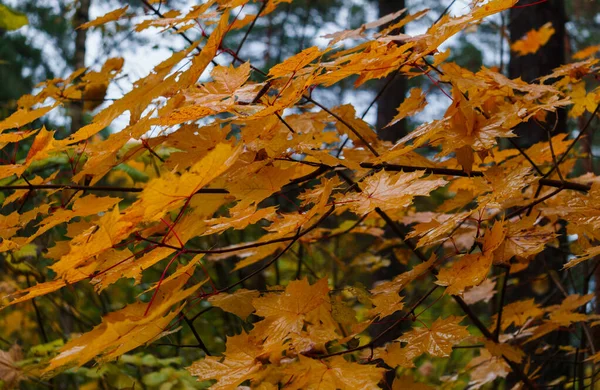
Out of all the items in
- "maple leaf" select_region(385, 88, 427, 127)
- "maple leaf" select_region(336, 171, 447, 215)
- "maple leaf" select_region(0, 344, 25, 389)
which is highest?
"maple leaf" select_region(385, 88, 427, 127)

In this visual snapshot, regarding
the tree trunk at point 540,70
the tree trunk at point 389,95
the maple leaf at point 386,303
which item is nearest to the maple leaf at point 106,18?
the maple leaf at point 386,303

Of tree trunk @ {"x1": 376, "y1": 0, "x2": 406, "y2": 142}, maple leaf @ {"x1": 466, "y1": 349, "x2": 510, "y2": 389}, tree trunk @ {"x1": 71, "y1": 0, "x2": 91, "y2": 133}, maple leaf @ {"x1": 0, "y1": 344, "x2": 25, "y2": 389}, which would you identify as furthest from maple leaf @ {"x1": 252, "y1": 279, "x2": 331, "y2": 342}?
tree trunk @ {"x1": 71, "y1": 0, "x2": 91, "y2": 133}

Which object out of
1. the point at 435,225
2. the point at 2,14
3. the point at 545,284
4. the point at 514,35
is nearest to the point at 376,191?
the point at 435,225

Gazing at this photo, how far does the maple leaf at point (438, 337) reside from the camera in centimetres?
103

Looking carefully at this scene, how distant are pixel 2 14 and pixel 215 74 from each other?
1321 millimetres

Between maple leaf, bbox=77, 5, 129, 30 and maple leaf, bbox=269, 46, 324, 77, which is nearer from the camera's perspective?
maple leaf, bbox=269, 46, 324, 77

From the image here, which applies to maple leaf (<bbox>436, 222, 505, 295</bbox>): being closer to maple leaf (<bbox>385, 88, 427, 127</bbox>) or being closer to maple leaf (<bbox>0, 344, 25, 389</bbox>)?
maple leaf (<bbox>385, 88, 427, 127</bbox>)

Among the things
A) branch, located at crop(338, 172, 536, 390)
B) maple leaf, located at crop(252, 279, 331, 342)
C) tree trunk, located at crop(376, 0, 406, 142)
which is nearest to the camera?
maple leaf, located at crop(252, 279, 331, 342)

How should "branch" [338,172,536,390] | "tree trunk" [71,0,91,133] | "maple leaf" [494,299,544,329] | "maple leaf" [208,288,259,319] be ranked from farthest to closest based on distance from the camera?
"tree trunk" [71,0,91,133] → "maple leaf" [494,299,544,329] → "branch" [338,172,536,390] → "maple leaf" [208,288,259,319]

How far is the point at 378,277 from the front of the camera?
3.24m

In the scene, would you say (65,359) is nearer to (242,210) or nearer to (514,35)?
(242,210)

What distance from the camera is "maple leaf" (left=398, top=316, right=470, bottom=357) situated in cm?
103

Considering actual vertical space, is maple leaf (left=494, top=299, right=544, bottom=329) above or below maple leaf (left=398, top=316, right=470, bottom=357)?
below

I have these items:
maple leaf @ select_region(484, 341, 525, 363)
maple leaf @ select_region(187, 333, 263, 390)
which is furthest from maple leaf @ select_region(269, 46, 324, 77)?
maple leaf @ select_region(484, 341, 525, 363)
